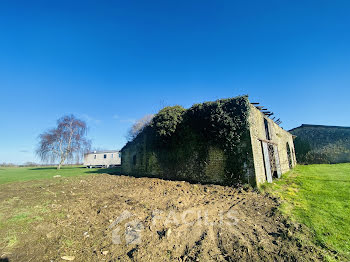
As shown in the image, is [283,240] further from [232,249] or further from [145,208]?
[145,208]

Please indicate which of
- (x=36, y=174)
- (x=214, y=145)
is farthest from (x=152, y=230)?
(x=36, y=174)

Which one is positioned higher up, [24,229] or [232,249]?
[24,229]

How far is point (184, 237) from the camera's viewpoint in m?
4.23

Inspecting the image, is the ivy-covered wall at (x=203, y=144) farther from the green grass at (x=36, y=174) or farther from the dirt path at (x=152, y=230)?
the green grass at (x=36, y=174)

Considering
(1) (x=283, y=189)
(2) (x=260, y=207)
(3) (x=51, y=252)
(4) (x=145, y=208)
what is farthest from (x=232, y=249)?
(1) (x=283, y=189)

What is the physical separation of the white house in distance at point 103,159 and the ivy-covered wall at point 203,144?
83.8 feet

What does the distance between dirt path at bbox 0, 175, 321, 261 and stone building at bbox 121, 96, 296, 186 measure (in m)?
2.17

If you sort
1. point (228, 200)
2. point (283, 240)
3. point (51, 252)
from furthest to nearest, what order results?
point (228, 200) → point (283, 240) → point (51, 252)

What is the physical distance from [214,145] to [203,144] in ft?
2.53

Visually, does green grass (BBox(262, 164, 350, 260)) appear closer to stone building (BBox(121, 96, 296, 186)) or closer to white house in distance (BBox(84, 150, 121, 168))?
stone building (BBox(121, 96, 296, 186))

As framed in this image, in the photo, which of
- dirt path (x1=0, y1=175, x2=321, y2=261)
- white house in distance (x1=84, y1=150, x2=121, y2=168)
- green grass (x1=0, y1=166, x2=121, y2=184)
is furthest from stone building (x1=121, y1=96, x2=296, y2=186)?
white house in distance (x1=84, y1=150, x2=121, y2=168)

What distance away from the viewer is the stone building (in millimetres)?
8898

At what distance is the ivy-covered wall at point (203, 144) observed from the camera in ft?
29.4

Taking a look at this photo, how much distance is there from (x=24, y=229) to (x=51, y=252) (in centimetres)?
179
